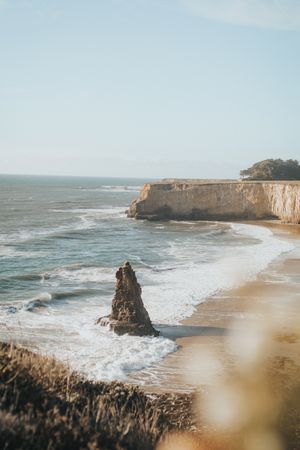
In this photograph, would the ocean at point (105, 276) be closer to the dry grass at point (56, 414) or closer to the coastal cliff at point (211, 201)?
the dry grass at point (56, 414)

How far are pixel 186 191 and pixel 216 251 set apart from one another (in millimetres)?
25958

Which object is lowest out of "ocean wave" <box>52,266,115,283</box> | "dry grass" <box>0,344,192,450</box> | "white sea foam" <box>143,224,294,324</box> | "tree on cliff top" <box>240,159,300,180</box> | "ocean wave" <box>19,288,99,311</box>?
"ocean wave" <box>19,288,99,311</box>

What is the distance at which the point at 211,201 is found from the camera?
2504 inches

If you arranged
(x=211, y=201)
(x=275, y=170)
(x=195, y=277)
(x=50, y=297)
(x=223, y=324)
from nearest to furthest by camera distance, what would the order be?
(x=223, y=324) → (x=50, y=297) → (x=195, y=277) → (x=211, y=201) → (x=275, y=170)

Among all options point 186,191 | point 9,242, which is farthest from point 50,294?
point 186,191

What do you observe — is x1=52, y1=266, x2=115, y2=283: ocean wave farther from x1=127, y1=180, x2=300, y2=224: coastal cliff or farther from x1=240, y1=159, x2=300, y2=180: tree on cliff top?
x1=240, y1=159, x2=300, y2=180: tree on cliff top

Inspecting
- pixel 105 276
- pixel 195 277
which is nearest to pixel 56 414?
pixel 195 277

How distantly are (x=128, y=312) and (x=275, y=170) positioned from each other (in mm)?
63285

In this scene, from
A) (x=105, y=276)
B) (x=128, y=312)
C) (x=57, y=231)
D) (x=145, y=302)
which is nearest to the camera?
(x=128, y=312)

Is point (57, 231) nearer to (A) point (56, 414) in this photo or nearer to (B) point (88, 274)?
(B) point (88, 274)

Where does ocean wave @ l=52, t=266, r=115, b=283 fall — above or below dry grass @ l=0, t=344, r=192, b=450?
below

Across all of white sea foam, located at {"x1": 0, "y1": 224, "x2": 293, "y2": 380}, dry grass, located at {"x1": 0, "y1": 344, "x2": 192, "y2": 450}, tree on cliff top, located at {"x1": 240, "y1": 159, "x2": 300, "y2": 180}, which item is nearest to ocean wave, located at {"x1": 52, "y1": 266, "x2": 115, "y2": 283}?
white sea foam, located at {"x1": 0, "y1": 224, "x2": 293, "y2": 380}

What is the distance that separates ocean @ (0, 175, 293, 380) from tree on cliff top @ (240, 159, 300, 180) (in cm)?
2048

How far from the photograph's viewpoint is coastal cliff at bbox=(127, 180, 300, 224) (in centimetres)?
6147
